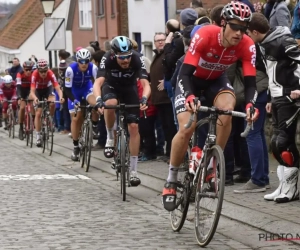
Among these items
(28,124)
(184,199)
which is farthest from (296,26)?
(28,124)

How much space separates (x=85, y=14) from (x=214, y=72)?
1482 inches

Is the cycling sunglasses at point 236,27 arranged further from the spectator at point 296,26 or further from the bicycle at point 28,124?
the bicycle at point 28,124

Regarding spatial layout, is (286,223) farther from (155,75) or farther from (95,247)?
(155,75)

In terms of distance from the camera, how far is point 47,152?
811 inches

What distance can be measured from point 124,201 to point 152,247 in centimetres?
343

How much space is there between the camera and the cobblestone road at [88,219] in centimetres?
854

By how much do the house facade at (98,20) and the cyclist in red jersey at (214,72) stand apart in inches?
1080

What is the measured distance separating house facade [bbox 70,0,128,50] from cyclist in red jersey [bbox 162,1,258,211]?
27.4 meters

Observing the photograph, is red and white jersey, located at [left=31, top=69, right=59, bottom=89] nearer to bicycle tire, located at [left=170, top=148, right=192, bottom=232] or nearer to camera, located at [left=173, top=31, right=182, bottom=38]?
camera, located at [left=173, top=31, right=182, bottom=38]

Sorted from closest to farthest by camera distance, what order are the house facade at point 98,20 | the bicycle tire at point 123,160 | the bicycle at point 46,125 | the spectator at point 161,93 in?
the bicycle tire at point 123,160, the spectator at point 161,93, the bicycle at point 46,125, the house facade at point 98,20

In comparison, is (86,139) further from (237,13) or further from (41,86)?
(237,13)

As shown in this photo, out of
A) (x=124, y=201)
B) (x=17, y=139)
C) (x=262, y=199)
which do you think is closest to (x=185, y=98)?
(x=262, y=199)

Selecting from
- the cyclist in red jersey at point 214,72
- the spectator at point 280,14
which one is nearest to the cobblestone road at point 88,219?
the cyclist in red jersey at point 214,72

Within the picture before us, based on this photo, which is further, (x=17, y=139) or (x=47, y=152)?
(x=17, y=139)
